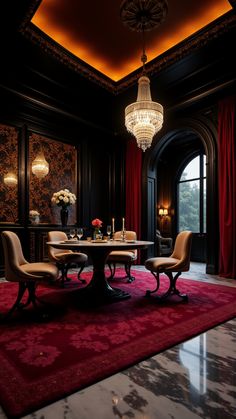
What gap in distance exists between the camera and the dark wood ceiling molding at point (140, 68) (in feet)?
11.9

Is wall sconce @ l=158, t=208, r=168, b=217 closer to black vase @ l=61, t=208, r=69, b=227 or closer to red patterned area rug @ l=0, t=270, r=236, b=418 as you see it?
black vase @ l=61, t=208, r=69, b=227

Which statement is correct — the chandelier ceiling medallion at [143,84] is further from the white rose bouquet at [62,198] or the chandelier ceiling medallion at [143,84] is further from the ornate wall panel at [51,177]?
the ornate wall panel at [51,177]

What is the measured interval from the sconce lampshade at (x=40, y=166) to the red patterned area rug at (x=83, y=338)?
8.87ft

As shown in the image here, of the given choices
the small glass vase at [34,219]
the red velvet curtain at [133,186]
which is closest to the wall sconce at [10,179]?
the small glass vase at [34,219]

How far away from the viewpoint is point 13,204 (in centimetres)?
491

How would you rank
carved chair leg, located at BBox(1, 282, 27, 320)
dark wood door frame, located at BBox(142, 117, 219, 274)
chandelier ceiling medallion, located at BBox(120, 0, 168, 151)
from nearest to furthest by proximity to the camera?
carved chair leg, located at BBox(1, 282, 27, 320) < chandelier ceiling medallion, located at BBox(120, 0, 168, 151) < dark wood door frame, located at BBox(142, 117, 219, 274)

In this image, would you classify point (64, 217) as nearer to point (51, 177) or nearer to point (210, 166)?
point (51, 177)

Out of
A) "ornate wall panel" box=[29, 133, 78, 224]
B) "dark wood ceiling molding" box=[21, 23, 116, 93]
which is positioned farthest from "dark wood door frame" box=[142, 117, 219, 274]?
"ornate wall panel" box=[29, 133, 78, 224]

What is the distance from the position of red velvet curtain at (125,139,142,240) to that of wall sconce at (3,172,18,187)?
2723 millimetres

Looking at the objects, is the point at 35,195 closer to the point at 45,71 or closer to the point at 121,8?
the point at 45,71

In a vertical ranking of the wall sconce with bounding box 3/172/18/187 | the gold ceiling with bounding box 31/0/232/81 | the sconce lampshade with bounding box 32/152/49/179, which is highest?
the gold ceiling with bounding box 31/0/232/81

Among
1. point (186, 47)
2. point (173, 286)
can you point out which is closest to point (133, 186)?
point (186, 47)

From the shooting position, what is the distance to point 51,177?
5.55 metres

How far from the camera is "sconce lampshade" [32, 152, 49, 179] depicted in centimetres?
525
